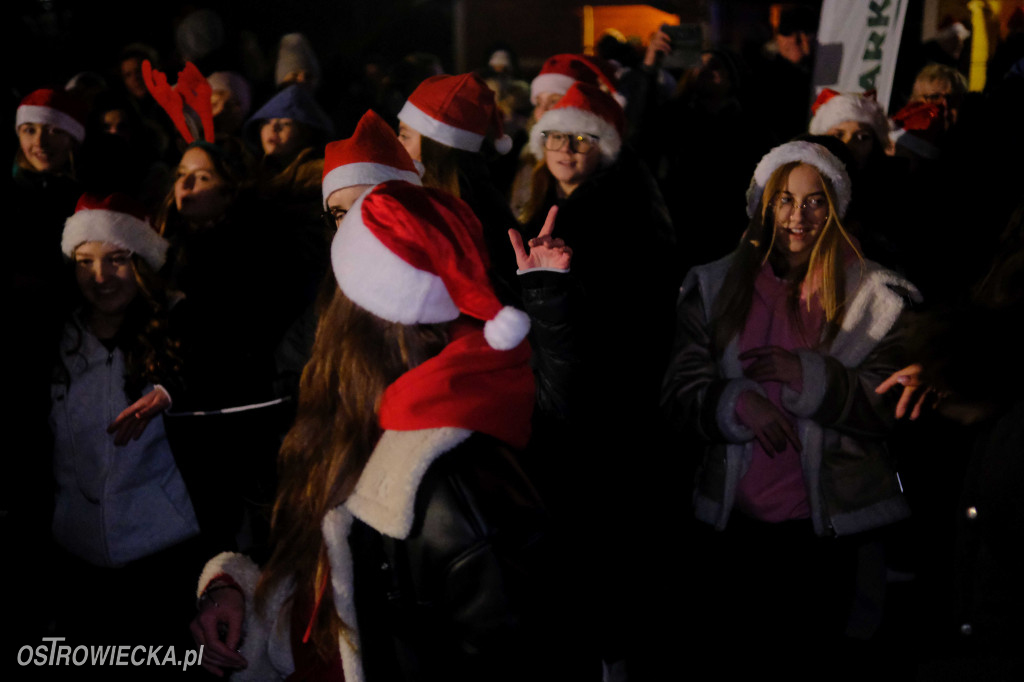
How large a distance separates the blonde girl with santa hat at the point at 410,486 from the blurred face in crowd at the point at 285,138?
3.63 meters

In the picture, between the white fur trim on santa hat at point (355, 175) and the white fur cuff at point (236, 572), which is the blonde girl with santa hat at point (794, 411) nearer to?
the white fur trim on santa hat at point (355, 175)

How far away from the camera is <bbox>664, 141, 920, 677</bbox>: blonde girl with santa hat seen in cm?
300

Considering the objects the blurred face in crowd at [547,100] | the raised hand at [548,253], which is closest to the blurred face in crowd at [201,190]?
the raised hand at [548,253]

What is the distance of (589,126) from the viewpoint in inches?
189

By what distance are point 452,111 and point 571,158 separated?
0.74 meters

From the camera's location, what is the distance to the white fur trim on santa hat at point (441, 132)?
4.27 m

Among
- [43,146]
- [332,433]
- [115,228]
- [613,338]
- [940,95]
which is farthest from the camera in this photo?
[940,95]

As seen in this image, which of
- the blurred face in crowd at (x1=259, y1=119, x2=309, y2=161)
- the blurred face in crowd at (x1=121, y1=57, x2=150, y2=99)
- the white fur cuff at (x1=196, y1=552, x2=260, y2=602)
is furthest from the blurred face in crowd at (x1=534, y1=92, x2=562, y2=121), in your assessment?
the white fur cuff at (x1=196, y1=552, x2=260, y2=602)

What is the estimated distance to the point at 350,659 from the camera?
1.89 metres

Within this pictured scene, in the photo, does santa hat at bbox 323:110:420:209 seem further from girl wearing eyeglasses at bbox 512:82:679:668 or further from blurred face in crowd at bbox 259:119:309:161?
blurred face in crowd at bbox 259:119:309:161

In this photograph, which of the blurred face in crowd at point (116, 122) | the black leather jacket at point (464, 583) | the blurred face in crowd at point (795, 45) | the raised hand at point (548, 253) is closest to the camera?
the black leather jacket at point (464, 583)

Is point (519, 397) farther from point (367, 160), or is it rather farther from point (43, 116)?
point (43, 116)

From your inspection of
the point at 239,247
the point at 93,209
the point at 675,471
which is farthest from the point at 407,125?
the point at 675,471

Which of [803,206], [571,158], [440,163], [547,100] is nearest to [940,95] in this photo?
[547,100]
